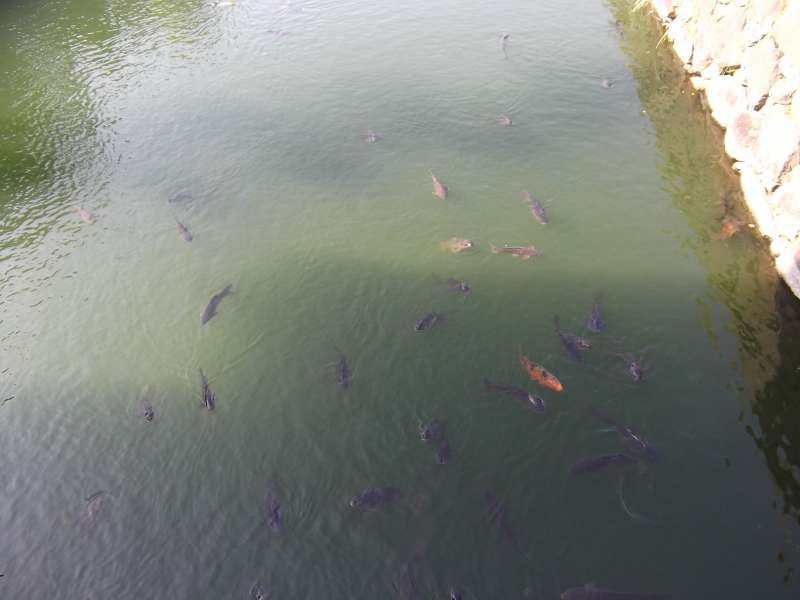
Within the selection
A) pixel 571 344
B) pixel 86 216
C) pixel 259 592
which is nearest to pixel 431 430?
pixel 571 344

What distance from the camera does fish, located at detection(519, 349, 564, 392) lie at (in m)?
9.76

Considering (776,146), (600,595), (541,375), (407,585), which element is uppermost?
(776,146)

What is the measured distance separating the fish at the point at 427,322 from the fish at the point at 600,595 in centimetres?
525

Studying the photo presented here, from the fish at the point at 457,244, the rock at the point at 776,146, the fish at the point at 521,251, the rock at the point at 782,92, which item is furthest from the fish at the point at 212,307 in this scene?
the rock at the point at 782,92

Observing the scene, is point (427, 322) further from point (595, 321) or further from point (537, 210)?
point (537, 210)

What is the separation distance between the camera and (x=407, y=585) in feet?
24.8

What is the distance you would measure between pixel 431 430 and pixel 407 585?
248 cm

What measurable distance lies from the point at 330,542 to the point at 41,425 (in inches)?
238

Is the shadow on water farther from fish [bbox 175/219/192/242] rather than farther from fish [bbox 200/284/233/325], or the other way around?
fish [bbox 175/219/192/242]

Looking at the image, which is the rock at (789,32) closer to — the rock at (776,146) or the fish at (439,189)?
the rock at (776,146)

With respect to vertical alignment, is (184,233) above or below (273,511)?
above

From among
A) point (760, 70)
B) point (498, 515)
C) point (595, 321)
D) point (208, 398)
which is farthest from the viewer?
point (760, 70)

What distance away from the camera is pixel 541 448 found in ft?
29.7

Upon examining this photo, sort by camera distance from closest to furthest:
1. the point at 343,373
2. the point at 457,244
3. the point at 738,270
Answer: the point at 343,373, the point at 738,270, the point at 457,244
